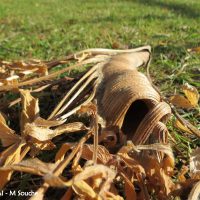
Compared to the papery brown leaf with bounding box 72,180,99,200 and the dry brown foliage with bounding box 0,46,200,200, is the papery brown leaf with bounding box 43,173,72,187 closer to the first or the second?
the dry brown foliage with bounding box 0,46,200,200

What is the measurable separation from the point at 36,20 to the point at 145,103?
3.57m

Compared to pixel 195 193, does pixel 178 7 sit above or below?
below

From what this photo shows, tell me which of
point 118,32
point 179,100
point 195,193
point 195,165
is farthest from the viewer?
point 118,32

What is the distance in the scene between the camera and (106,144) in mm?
1232

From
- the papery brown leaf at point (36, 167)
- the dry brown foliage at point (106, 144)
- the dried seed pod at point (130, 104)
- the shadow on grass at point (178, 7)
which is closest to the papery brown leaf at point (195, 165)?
the dry brown foliage at point (106, 144)

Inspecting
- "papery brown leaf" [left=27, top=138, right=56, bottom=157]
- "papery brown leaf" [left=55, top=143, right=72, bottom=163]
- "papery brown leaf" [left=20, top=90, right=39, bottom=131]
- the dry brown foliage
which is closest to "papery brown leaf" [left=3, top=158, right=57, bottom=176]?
the dry brown foliage

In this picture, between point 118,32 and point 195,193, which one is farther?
point 118,32

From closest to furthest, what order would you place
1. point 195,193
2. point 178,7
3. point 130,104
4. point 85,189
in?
point 85,189 → point 195,193 → point 130,104 → point 178,7

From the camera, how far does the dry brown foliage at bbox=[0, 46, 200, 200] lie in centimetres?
88

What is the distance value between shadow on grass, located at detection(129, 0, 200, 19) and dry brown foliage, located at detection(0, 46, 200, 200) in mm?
3334

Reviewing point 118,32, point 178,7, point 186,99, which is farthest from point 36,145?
point 178,7

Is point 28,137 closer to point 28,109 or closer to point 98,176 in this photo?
point 28,109

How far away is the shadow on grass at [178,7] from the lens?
15.5 ft

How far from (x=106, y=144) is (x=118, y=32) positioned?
261 cm
